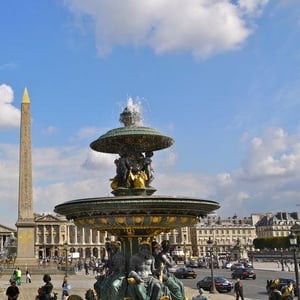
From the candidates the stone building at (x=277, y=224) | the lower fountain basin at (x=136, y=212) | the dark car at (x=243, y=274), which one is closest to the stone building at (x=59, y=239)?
the stone building at (x=277, y=224)

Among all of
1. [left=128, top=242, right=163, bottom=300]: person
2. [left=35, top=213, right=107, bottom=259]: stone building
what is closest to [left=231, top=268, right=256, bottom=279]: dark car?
[left=128, top=242, right=163, bottom=300]: person

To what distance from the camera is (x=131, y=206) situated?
10.4 meters

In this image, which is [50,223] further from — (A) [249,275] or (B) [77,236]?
(A) [249,275]

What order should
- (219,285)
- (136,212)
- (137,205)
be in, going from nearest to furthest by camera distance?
(137,205), (136,212), (219,285)

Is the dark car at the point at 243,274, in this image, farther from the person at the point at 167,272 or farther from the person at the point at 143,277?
the person at the point at 143,277

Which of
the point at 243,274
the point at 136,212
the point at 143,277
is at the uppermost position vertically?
the point at 136,212

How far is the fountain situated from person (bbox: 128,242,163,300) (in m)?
0.03

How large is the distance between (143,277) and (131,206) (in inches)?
61.2

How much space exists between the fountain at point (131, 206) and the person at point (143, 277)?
29 mm

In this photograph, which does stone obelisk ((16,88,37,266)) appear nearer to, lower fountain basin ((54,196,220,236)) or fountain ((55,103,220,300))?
fountain ((55,103,220,300))

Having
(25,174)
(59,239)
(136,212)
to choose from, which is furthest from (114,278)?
(59,239)

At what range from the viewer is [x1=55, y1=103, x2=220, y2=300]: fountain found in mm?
10480

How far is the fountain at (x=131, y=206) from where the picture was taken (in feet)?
34.4

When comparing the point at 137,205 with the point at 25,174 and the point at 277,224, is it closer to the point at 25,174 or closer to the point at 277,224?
the point at 25,174
